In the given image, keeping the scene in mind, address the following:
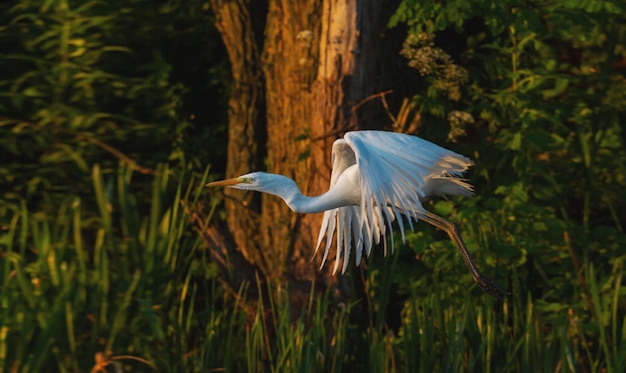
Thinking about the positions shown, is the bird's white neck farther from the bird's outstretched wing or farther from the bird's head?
the bird's outstretched wing

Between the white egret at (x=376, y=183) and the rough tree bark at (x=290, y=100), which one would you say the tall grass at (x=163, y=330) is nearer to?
the white egret at (x=376, y=183)

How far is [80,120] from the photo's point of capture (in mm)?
6773

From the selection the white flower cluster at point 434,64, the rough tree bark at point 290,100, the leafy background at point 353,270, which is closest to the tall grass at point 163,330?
the leafy background at point 353,270

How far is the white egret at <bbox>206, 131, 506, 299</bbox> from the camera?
3812 mm

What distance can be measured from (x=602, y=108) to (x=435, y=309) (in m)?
1.80

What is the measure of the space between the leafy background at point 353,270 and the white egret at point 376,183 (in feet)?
1.32

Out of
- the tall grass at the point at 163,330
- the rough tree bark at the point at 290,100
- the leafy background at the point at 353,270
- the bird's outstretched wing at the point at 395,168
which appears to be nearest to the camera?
the bird's outstretched wing at the point at 395,168

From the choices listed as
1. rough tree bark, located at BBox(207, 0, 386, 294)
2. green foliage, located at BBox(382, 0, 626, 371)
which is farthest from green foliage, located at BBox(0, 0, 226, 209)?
green foliage, located at BBox(382, 0, 626, 371)

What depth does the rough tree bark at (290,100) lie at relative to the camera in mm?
6090

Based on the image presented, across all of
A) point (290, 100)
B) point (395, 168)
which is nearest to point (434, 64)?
point (290, 100)

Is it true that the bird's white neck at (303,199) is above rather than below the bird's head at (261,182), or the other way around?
below

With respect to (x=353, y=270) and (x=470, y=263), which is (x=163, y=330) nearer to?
(x=470, y=263)

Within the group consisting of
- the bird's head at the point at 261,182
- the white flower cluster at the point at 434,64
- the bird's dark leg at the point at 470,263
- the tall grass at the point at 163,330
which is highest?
the white flower cluster at the point at 434,64

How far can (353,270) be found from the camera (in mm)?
6387
